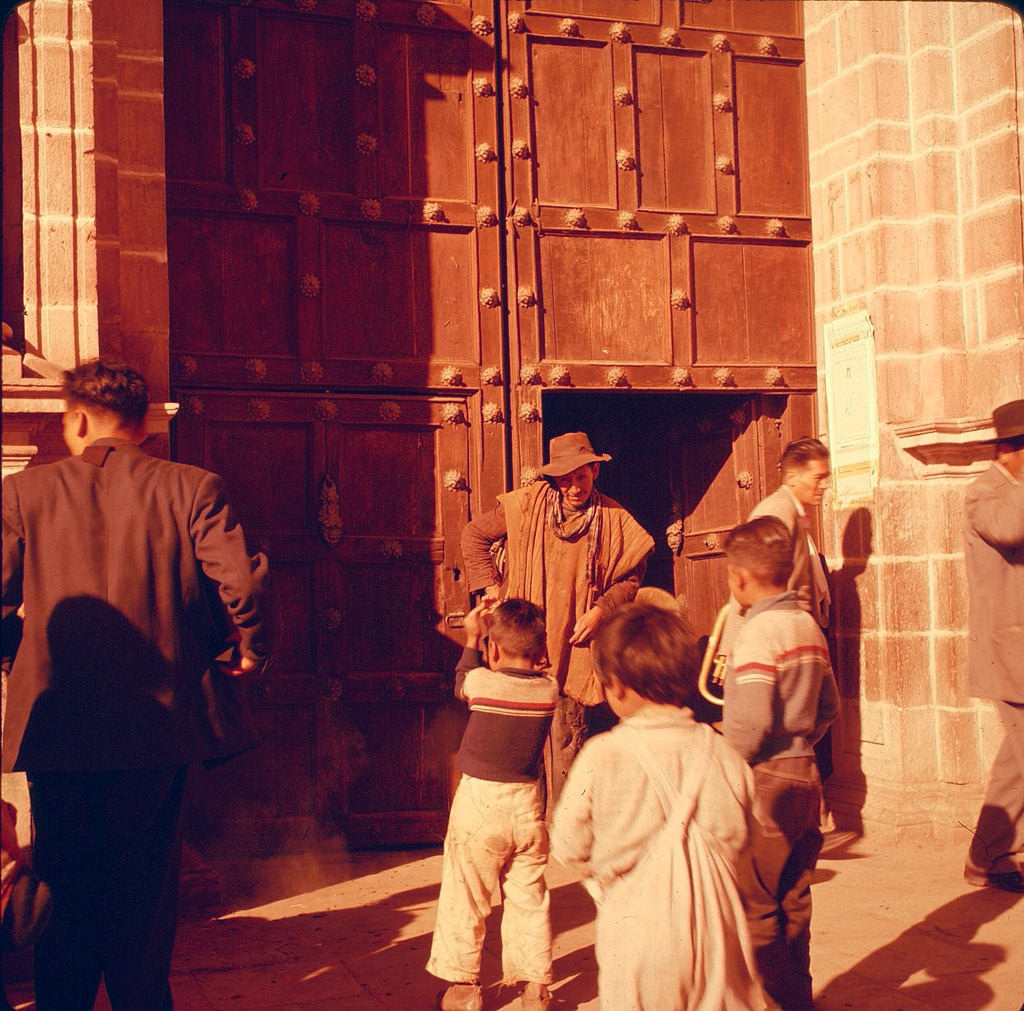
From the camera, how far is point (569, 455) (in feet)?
18.1

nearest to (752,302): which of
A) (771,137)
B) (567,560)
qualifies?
(771,137)

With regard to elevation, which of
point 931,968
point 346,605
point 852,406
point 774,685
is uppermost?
point 852,406

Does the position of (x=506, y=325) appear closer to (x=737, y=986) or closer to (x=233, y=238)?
(x=233, y=238)

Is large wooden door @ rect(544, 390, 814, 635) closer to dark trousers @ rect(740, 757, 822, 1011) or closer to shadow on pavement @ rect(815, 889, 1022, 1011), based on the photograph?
shadow on pavement @ rect(815, 889, 1022, 1011)

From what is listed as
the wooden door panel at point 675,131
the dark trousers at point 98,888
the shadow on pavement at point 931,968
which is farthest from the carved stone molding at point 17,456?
the wooden door panel at point 675,131

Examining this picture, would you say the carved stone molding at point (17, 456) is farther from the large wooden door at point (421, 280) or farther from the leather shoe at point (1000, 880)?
the leather shoe at point (1000, 880)

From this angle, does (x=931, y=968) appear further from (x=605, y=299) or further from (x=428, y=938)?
(x=605, y=299)

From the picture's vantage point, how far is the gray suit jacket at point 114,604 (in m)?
3.21

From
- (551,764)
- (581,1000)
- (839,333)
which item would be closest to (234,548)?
(581,1000)

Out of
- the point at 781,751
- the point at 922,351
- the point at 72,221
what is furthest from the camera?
the point at 922,351

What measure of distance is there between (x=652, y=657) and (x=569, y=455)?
2.78 m

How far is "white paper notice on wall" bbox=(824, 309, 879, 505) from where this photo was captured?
249 inches

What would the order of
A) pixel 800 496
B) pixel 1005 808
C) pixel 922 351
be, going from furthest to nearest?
1. pixel 922 351
2. pixel 800 496
3. pixel 1005 808

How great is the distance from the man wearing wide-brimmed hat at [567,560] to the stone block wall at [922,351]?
1388 mm
